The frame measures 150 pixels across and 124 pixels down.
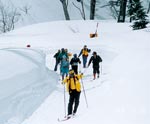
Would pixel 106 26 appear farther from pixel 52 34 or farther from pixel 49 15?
pixel 49 15

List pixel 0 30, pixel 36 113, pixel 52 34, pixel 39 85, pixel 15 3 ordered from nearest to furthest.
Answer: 1. pixel 36 113
2. pixel 39 85
3. pixel 52 34
4. pixel 0 30
5. pixel 15 3

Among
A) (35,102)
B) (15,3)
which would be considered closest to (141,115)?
(35,102)

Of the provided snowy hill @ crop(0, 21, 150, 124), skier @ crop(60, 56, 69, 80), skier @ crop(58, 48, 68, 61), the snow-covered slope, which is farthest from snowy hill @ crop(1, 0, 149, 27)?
the snow-covered slope

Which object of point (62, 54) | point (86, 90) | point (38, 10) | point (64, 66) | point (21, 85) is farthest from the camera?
point (38, 10)

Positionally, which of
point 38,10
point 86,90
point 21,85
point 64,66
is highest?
point 21,85

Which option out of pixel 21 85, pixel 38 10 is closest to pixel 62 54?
pixel 21 85

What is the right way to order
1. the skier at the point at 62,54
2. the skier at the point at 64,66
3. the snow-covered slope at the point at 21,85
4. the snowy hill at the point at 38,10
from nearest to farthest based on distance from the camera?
the snow-covered slope at the point at 21,85, the skier at the point at 64,66, the skier at the point at 62,54, the snowy hill at the point at 38,10

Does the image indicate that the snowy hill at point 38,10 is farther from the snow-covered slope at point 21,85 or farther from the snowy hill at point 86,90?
the snow-covered slope at point 21,85

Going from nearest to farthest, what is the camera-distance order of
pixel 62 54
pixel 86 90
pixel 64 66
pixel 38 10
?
pixel 86 90
pixel 64 66
pixel 62 54
pixel 38 10

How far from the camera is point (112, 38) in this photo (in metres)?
30.7

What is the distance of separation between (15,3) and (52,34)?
28.6 meters

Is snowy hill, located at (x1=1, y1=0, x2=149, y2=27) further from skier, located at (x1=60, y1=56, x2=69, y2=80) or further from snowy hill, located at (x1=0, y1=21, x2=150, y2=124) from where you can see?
skier, located at (x1=60, y1=56, x2=69, y2=80)

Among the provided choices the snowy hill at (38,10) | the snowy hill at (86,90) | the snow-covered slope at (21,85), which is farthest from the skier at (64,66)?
the snowy hill at (38,10)

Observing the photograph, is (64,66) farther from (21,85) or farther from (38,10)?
(38,10)
